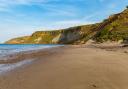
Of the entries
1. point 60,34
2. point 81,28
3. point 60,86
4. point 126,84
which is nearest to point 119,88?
point 126,84

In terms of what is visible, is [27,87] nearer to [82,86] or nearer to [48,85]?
[48,85]

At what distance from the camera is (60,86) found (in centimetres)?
619

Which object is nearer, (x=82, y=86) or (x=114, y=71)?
(x=82, y=86)

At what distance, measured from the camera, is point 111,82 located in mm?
6352

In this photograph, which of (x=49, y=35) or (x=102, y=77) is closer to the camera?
(x=102, y=77)

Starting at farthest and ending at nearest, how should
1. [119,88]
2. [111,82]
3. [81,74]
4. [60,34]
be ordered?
1. [60,34]
2. [81,74]
3. [111,82]
4. [119,88]

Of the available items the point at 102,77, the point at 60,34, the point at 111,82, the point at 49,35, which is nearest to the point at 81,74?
the point at 102,77

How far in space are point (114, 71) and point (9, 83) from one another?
3.20m

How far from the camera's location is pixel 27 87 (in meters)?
6.37

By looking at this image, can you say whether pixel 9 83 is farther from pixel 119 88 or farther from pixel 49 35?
pixel 49 35

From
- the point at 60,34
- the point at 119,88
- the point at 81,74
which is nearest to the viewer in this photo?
the point at 119,88

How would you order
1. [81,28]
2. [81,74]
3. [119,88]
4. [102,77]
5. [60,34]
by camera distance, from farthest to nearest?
1. [60,34]
2. [81,28]
3. [81,74]
4. [102,77]
5. [119,88]

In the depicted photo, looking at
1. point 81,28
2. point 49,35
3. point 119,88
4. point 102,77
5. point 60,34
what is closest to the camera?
point 119,88

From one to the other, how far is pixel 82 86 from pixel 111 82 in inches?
31.8
